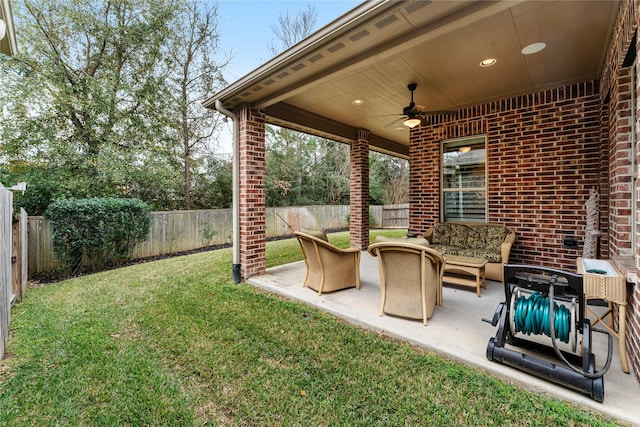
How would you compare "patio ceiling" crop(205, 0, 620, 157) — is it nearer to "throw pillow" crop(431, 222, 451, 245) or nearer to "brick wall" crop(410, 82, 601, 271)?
"brick wall" crop(410, 82, 601, 271)

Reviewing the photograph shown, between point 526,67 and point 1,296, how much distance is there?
650 centimetres

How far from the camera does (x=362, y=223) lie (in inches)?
277

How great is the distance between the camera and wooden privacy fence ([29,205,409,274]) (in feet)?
17.6

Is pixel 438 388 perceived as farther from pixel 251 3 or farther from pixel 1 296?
pixel 251 3

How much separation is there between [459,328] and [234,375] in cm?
214

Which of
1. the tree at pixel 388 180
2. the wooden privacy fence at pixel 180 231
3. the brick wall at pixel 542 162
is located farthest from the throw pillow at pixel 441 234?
the tree at pixel 388 180

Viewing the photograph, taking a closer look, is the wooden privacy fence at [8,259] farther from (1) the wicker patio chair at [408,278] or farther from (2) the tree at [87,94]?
(1) the wicker patio chair at [408,278]

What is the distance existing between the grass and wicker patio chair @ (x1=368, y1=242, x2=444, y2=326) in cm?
47

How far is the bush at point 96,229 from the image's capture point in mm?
5164

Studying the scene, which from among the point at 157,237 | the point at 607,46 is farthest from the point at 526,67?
the point at 157,237

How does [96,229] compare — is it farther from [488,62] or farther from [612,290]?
[612,290]

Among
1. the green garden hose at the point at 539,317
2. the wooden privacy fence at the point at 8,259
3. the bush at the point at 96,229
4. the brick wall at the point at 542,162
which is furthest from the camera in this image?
the bush at the point at 96,229

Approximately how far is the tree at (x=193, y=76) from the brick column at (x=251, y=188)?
572 cm

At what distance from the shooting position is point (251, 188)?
4.50 metres
